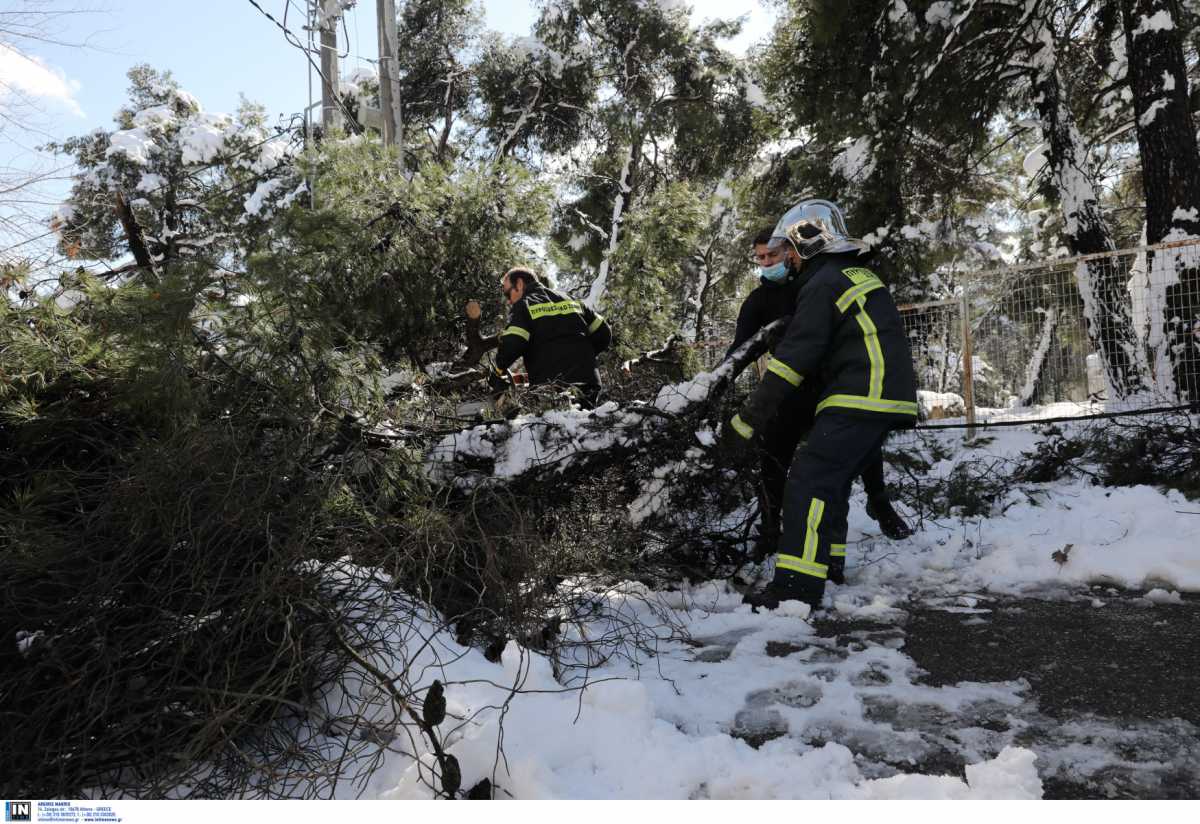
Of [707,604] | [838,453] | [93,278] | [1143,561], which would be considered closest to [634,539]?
[707,604]

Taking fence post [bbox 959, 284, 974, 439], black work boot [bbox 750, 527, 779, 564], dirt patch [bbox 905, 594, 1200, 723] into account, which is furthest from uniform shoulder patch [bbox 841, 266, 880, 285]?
fence post [bbox 959, 284, 974, 439]

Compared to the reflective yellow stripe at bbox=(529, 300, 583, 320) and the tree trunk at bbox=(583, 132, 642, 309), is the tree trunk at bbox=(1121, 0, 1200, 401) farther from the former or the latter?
the tree trunk at bbox=(583, 132, 642, 309)

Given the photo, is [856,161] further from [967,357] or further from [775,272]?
[775,272]

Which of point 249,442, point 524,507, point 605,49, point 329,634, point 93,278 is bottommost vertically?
point 329,634

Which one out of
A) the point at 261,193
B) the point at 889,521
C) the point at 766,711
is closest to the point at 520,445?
the point at 766,711

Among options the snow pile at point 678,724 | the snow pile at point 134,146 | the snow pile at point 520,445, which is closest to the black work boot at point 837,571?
the snow pile at point 678,724

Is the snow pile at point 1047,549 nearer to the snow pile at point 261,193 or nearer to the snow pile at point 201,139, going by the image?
the snow pile at point 261,193

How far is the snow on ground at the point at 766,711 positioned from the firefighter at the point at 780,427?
0.50 metres

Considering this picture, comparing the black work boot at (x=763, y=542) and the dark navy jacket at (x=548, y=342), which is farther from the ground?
the dark navy jacket at (x=548, y=342)

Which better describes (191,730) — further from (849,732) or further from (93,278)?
(93,278)

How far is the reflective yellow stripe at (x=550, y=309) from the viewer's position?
475 cm

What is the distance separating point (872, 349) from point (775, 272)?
2.88 ft

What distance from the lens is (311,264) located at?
383cm

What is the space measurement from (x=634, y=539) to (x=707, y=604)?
430 mm
